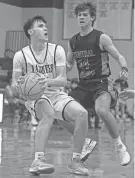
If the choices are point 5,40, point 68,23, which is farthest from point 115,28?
point 5,40

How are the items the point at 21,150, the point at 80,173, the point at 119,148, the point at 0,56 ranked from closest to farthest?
the point at 80,173, the point at 119,148, the point at 21,150, the point at 0,56

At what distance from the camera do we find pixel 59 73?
6.30 meters

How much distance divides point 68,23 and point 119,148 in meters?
13.4

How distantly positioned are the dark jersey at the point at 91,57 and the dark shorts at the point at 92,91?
86 mm

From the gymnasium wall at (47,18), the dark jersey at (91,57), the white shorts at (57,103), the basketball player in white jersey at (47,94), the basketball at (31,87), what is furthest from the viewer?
the gymnasium wall at (47,18)

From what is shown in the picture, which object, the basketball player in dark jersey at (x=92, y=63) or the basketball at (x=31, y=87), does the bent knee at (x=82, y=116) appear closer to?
the basketball at (x=31, y=87)

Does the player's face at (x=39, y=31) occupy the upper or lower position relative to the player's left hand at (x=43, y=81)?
upper

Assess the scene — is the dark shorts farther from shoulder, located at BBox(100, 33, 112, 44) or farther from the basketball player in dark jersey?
shoulder, located at BBox(100, 33, 112, 44)

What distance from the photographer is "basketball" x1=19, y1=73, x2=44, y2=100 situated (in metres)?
5.95

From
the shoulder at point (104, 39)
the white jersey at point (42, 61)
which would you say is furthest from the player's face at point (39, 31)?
the shoulder at point (104, 39)

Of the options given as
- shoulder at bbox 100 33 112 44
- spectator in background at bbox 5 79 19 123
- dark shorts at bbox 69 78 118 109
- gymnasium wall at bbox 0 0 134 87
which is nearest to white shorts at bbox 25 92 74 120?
dark shorts at bbox 69 78 118 109

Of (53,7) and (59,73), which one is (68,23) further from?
(59,73)

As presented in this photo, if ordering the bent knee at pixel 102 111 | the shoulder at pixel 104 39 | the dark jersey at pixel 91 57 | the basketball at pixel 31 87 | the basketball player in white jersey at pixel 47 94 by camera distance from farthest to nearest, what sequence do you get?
1. the dark jersey at pixel 91 57
2. the shoulder at pixel 104 39
3. the bent knee at pixel 102 111
4. the basketball player in white jersey at pixel 47 94
5. the basketball at pixel 31 87

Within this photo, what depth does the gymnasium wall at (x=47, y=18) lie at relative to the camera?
18922 mm
